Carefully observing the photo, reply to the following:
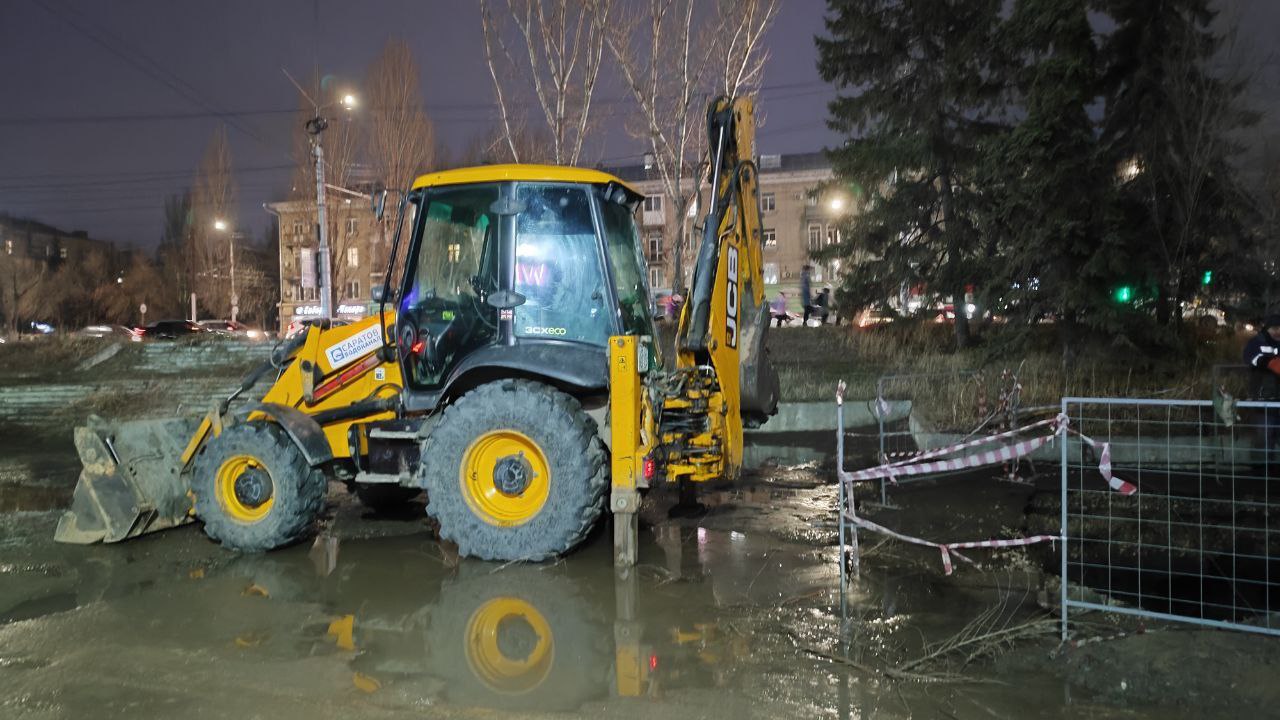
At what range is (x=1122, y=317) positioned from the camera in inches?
573

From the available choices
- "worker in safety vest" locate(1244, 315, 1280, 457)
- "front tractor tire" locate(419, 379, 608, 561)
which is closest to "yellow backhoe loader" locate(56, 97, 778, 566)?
"front tractor tire" locate(419, 379, 608, 561)

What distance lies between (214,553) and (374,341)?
2.18 metres

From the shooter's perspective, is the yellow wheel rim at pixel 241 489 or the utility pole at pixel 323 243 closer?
the yellow wheel rim at pixel 241 489

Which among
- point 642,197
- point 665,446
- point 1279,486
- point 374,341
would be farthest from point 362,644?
point 1279,486

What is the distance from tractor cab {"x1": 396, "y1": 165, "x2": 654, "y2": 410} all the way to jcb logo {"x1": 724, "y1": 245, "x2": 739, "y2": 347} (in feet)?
2.58

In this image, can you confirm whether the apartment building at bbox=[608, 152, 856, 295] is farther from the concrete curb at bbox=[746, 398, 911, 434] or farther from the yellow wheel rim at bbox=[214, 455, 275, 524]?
the yellow wheel rim at bbox=[214, 455, 275, 524]

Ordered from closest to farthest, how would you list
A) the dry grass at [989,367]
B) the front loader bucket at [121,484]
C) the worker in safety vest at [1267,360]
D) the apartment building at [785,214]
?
1. the front loader bucket at [121,484]
2. the worker in safety vest at [1267,360]
3. the dry grass at [989,367]
4. the apartment building at [785,214]

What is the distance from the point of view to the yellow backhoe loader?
6664mm

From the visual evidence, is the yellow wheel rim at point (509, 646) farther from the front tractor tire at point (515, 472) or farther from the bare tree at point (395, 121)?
the bare tree at point (395, 121)

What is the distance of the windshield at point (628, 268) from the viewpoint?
718cm

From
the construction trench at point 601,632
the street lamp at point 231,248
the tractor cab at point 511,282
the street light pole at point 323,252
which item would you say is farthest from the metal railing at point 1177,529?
the street lamp at point 231,248

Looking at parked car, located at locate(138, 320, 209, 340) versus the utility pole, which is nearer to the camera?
the utility pole

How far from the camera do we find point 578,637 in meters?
5.36

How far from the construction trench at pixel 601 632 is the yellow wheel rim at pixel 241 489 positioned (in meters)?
0.37
